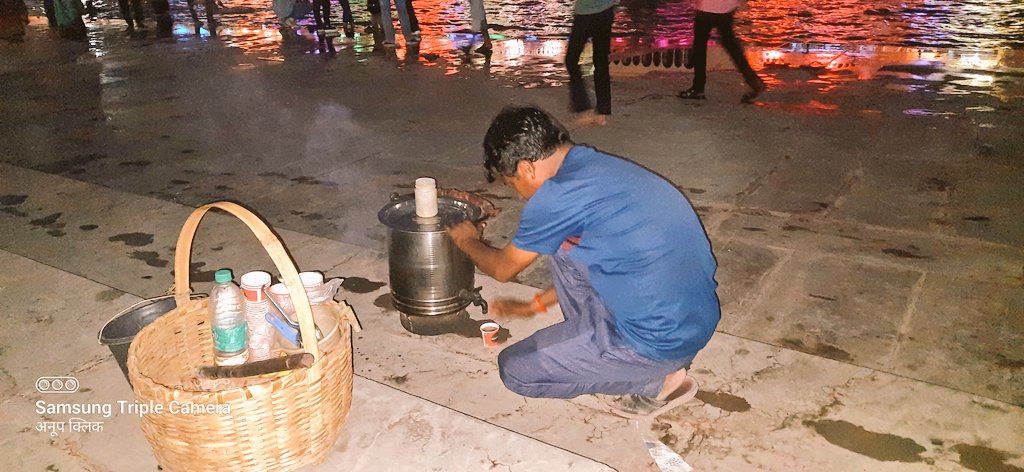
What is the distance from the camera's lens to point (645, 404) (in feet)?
9.16

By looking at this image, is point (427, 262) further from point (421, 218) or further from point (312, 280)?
point (312, 280)

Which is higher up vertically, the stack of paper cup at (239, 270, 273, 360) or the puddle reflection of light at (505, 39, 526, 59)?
the stack of paper cup at (239, 270, 273, 360)

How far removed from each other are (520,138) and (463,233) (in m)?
0.60

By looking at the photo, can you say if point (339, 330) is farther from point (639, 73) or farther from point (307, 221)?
point (639, 73)

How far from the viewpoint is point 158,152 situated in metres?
6.48

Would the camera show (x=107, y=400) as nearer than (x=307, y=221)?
Yes

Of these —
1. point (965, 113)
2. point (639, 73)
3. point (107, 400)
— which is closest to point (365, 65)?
point (639, 73)

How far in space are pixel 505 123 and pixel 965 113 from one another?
637 centimetres

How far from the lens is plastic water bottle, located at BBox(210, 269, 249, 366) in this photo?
231 cm

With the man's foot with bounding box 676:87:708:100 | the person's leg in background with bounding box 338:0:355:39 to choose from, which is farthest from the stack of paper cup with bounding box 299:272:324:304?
the person's leg in background with bounding box 338:0:355:39

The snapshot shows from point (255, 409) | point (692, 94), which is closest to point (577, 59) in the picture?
point (692, 94)

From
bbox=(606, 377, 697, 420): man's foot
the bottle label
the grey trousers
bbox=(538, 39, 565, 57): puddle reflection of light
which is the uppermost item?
the bottle label

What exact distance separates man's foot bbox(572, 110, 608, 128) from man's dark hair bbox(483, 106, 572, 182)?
448 cm

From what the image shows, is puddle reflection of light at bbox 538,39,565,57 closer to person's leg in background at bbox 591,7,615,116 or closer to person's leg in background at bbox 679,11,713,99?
person's leg in background at bbox 679,11,713,99
